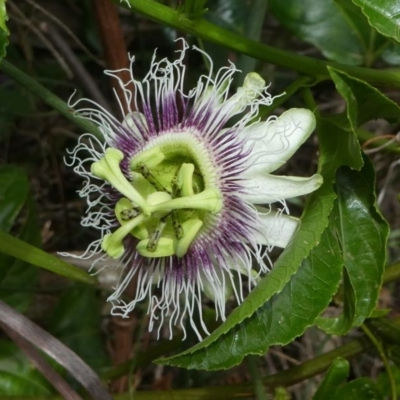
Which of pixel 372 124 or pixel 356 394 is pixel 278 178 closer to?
pixel 356 394

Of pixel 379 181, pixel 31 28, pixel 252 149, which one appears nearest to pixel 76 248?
pixel 31 28

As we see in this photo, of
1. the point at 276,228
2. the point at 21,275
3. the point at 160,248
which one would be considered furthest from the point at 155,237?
the point at 21,275

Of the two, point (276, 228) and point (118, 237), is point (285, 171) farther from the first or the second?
point (118, 237)

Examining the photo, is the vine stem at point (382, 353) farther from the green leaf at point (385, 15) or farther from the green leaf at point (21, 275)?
the green leaf at point (21, 275)

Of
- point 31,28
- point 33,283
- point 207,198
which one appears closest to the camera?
point 207,198

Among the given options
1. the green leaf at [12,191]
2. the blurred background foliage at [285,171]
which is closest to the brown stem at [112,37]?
the blurred background foliage at [285,171]

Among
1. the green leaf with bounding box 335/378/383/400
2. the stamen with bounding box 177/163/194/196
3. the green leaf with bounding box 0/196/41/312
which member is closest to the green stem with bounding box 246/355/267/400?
the green leaf with bounding box 335/378/383/400

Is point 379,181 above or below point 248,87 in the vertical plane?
above
